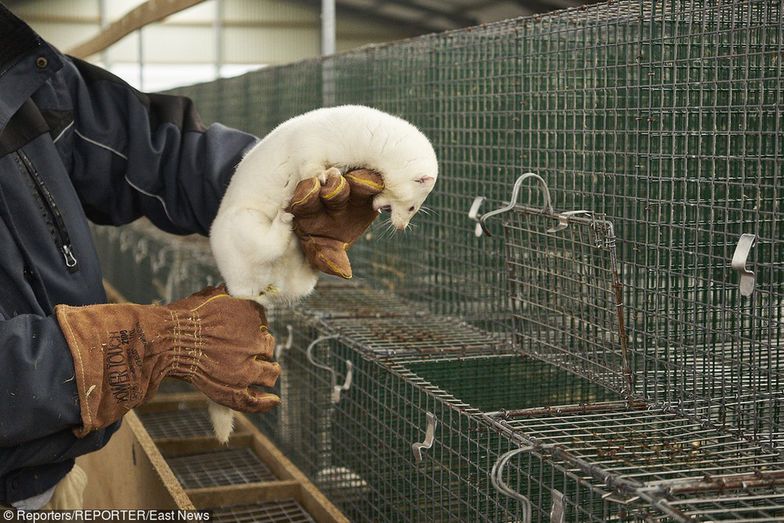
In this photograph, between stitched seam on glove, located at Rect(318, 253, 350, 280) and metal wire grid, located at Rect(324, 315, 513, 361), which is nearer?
stitched seam on glove, located at Rect(318, 253, 350, 280)

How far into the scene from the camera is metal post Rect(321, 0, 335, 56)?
3.02 meters

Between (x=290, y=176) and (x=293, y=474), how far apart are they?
3.97 feet

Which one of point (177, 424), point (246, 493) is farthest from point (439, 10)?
point (246, 493)

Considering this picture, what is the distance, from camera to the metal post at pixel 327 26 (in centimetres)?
302

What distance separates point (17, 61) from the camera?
150 centimetres

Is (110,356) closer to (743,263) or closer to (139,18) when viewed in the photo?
(743,263)

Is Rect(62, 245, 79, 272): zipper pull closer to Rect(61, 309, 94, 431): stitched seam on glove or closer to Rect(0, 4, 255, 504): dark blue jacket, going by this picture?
Rect(0, 4, 255, 504): dark blue jacket

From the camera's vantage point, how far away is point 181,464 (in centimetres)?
285

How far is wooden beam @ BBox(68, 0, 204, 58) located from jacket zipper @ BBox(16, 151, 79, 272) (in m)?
0.75

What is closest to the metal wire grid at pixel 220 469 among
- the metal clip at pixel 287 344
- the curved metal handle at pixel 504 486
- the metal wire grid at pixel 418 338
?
the metal clip at pixel 287 344

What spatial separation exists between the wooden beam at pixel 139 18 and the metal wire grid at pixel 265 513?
1233 mm

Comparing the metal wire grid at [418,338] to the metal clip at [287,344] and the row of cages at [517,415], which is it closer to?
the row of cages at [517,415]

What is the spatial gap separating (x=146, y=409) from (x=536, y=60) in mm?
1956

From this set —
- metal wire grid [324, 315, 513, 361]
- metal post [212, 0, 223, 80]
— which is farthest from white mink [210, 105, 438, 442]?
metal post [212, 0, 223, 80]
